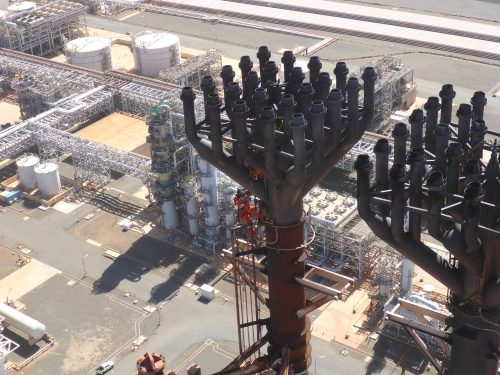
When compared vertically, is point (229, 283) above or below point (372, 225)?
below

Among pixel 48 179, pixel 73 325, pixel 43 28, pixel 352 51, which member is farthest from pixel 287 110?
pixel 43 28

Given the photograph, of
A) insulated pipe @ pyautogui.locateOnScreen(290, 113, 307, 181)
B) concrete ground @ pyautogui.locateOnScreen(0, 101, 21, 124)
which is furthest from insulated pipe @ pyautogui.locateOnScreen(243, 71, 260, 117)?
concrete ground @ pyautogui.locateOnScreen(0, 101, 21, 124)

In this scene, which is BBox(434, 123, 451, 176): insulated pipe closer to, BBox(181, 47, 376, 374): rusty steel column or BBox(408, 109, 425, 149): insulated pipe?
BBox(408, 109, 425, 149): insulated pipe

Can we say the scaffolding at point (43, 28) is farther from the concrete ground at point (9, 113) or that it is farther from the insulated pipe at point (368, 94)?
the insulated pipe at point (368, 94)

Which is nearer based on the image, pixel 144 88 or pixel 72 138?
pixel 72 138

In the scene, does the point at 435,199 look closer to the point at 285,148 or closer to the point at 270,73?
the point at 285,148

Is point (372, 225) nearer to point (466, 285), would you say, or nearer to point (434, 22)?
point (466, 285)

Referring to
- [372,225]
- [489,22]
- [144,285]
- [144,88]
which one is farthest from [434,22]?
[372,225]
